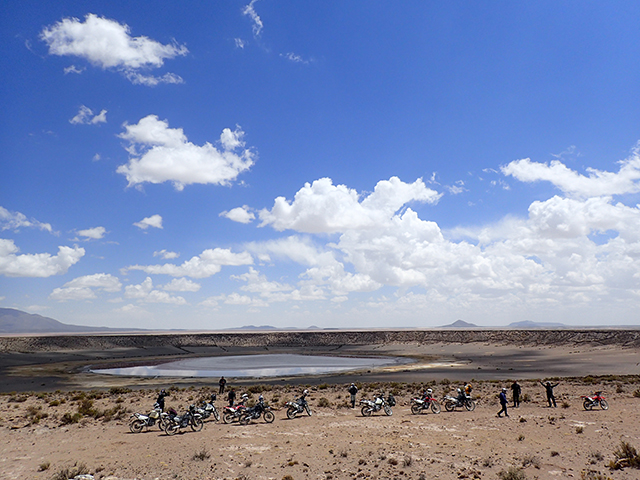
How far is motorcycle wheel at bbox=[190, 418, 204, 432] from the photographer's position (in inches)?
862

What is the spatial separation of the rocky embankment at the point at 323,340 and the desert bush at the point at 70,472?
349 feet

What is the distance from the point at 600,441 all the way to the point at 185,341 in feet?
460

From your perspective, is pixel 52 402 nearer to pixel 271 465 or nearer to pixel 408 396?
pixel 271 465

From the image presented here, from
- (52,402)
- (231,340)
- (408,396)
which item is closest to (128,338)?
(231,340)

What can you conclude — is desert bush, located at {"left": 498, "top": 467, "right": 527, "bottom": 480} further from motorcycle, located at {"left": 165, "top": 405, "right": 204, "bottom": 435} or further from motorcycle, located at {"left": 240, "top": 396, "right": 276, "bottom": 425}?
motorcycle, located at {"left": 165, "top": 405, "right": 204, "bottom": 435}

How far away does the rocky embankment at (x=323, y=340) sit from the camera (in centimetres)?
11031

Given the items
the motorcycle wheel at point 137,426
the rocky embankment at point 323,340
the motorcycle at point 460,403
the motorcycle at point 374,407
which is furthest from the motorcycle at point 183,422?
the rocky embankment at point 323,340

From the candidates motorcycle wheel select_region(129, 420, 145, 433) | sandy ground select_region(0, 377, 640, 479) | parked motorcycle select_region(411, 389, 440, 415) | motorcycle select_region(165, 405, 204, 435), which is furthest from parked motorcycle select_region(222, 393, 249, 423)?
parked motorcycle select_region(411, 389, 440, 415)

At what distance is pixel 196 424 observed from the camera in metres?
22.1

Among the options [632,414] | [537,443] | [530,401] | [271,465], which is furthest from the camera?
[530,401]

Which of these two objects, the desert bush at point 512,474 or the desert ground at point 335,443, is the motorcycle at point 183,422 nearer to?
the desert ground at point 335,443

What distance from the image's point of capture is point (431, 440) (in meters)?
19.3

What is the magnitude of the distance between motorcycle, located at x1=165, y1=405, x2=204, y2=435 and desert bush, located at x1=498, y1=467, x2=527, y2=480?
48.1 ft

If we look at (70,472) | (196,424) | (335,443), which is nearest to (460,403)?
(335,443)
